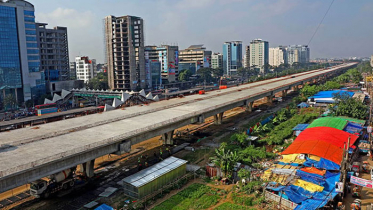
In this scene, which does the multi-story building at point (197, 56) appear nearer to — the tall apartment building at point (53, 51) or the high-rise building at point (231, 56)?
the high-rise building at point (231, 56)

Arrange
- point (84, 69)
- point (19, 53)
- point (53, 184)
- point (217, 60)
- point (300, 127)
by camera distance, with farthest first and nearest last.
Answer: point (217, 60), point (84, 69), point (19, 53), point (300, 127), point (53, 184)

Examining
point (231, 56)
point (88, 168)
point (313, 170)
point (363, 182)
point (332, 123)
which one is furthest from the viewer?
point (231, 56)

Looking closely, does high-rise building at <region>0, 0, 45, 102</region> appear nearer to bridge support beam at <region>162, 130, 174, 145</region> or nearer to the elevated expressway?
the elevated expressway

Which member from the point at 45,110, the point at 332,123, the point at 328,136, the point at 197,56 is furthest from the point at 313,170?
the point at 197,56

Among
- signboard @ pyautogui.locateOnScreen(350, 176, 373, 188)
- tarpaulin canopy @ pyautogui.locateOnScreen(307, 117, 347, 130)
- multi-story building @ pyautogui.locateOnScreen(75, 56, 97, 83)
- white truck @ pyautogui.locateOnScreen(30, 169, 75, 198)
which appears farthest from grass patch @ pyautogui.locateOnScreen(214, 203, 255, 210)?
multi-story building @ pyautogui.locateOnScreen(75, 56, 97, 83)

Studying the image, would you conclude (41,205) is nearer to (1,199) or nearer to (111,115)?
(1,199)

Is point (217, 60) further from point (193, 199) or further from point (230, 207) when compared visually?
point (230, 207)

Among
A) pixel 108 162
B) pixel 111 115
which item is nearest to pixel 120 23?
pixel 111 115
